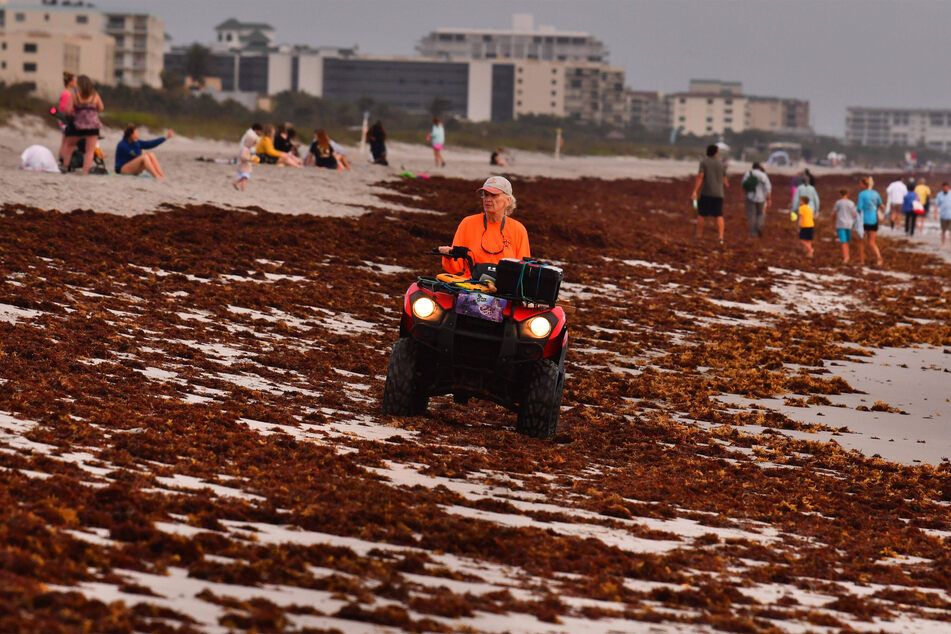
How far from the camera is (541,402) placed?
8.98 meters

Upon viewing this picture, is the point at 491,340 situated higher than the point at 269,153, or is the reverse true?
the point at 269,153

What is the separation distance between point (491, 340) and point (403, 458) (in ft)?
4.14

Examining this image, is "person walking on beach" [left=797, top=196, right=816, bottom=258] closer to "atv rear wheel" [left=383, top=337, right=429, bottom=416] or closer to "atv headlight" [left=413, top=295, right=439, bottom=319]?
"atv rear wheel" [left=383, top=337, right=429, bottom=416]

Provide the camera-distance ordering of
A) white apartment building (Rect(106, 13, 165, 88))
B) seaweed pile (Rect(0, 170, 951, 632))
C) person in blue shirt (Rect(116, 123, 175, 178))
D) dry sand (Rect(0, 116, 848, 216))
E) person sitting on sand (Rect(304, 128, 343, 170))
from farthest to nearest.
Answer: white apartment building (Rect(106, 13, 165, 88))
person sitting on sand (Rect(304, 128, 343, 170))
person in blue shirt (Rect(116, 123, 175, 178))
dry sand (Rect(0, 116, 848, 216))
seaweed pile (Rect(0, 170, 951, 632))

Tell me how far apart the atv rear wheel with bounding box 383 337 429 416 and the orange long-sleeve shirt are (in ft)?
2.21

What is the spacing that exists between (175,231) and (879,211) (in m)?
16.0

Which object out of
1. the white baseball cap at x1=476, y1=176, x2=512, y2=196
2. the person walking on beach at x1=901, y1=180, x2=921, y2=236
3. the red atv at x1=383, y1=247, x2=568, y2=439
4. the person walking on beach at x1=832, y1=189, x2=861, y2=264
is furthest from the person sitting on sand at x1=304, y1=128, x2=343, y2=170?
the red atv at x1=383, y1=247, x2=568, y2=439

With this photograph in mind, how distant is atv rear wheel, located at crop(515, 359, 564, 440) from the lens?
8938 millimetres

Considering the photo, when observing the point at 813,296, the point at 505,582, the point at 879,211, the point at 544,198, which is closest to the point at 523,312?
the point at 505,582

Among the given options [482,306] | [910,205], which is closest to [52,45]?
[910,205]

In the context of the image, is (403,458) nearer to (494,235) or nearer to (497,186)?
(494,235)

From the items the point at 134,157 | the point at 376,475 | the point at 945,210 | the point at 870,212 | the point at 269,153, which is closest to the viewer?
the point at 376,475

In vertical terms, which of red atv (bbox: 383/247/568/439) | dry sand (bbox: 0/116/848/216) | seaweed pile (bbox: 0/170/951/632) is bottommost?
seaweed pile (bbox: 0/170/951/632)

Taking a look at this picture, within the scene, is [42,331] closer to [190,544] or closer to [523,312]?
[523,312]
